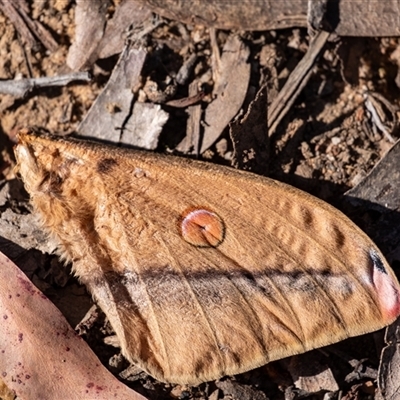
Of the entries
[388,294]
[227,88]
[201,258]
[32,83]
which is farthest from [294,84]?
[32,83]

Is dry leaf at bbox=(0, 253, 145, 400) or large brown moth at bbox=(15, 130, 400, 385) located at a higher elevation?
large brown moth at bbox=(15, 130, 400, 385)

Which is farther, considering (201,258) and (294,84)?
(294,84)

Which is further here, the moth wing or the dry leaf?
the dry leaf

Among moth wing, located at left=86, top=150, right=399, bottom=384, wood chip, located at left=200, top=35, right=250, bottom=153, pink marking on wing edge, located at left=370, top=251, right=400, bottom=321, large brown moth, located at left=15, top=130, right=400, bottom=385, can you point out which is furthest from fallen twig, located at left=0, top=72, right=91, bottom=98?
pink marking on wing edge, located at left=370, top=251, right=400, bottom=321

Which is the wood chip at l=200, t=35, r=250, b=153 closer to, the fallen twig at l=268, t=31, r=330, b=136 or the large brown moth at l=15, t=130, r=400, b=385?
the fallen twig at l=268, t=31, r=330, b=136

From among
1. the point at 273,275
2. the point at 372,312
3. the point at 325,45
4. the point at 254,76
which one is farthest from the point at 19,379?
the point at 325,45

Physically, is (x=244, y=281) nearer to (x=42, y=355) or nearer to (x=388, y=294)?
(x=388, y=294)

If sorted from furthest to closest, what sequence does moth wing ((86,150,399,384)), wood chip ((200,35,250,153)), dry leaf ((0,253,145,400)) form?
wood chip ((200,35,250,153)) < dry leaf ((0,253,145,400)) < moth wing ((86,150,399,384))

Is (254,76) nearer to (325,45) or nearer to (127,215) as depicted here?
(325,45)

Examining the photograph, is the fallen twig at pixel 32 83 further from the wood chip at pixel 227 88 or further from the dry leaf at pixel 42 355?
the dry leaf at pixel 42 355
